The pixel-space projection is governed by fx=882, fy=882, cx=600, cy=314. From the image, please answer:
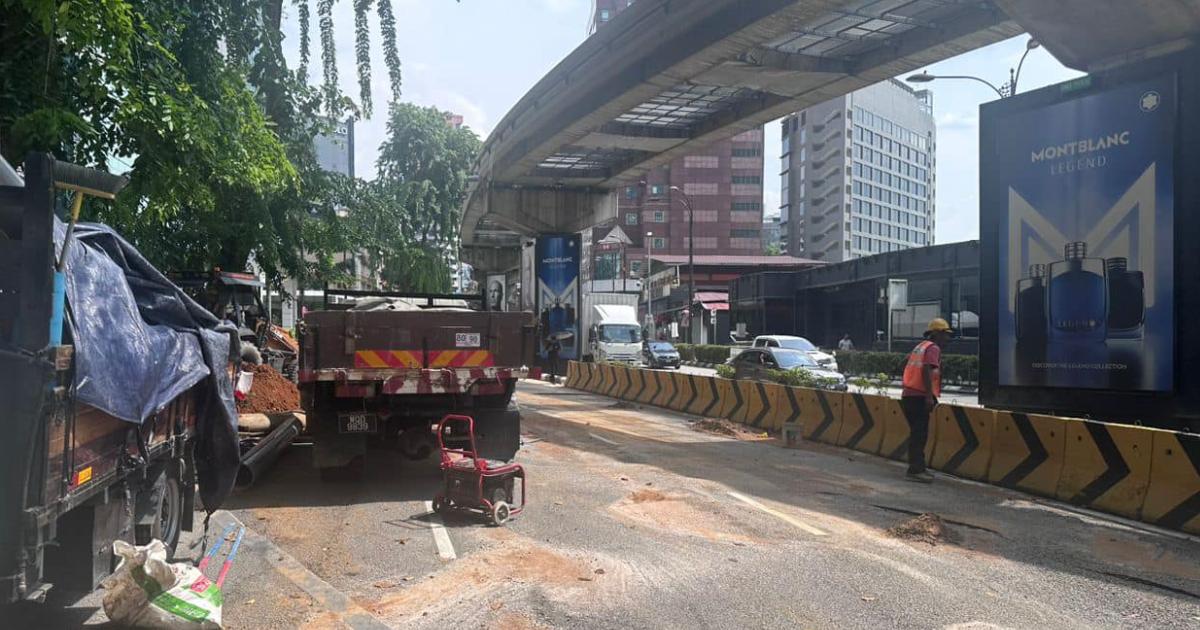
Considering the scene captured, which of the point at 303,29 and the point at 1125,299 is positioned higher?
the point at 303,29

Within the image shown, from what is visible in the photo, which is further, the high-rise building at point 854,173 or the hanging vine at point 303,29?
the high-rise building at point 854,173

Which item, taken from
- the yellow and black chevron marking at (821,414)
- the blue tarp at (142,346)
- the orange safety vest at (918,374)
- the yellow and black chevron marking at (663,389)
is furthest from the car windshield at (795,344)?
the blue tarp at (142,346)

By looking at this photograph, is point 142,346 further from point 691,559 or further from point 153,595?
point 691,559

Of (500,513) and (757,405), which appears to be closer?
(500,513)

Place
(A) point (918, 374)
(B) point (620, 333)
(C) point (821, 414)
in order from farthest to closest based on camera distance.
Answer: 1. (B) point (620, 333)
2. (C) point (821, 414)
3. (A) point (918, 374)

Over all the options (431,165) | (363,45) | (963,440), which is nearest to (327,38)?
(363,45)

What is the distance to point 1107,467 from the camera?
8.83 m

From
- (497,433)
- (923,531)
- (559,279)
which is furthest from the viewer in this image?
(559,279)

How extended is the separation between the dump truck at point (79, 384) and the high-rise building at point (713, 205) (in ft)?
323

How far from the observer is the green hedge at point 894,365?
100 feet

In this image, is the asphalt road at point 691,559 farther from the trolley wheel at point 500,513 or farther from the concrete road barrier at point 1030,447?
the concrete road barrier at point 1030,447

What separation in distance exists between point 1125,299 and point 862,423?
3905 millimetres

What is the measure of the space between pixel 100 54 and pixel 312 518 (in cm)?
462

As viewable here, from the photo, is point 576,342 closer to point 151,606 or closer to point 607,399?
point 607,399
